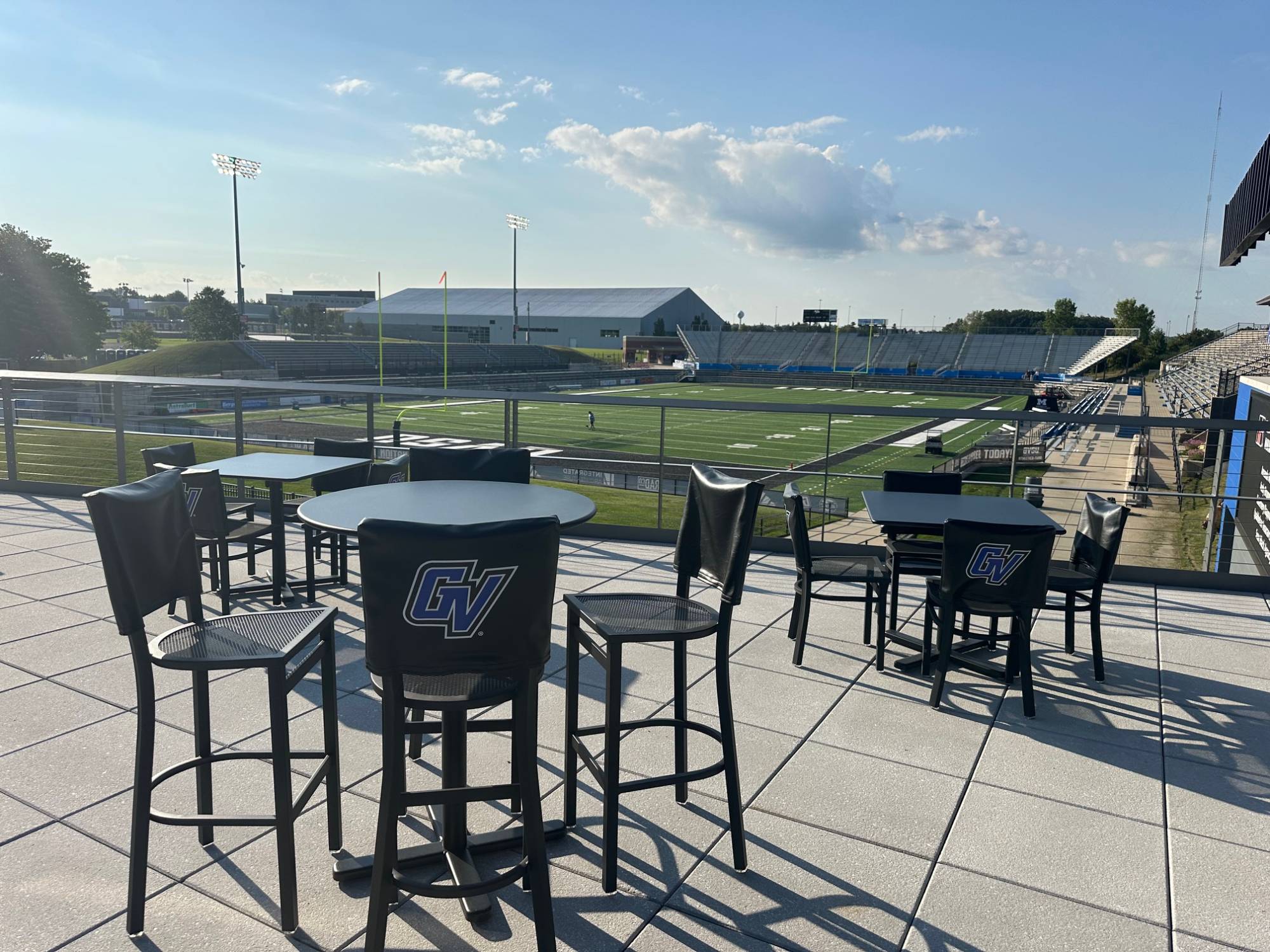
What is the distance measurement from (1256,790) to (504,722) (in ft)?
8.94

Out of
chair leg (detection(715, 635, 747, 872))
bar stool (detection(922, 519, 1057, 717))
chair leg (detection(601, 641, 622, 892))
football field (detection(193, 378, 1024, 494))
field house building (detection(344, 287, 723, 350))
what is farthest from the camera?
field house building (detection(344, 287, 723, 350))

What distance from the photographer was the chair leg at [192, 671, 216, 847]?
8.34ft

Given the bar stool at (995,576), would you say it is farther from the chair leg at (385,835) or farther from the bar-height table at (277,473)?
the bar-height table at (277,473)

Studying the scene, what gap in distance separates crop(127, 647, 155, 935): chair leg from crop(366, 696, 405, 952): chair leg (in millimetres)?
688

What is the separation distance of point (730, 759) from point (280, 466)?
11.9ft

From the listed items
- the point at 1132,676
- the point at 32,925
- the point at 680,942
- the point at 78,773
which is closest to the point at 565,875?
the point at 680,942

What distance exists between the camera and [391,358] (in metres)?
70.6

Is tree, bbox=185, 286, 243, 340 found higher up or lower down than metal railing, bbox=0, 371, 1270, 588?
higher up

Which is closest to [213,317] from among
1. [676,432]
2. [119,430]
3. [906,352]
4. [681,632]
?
[676,432]

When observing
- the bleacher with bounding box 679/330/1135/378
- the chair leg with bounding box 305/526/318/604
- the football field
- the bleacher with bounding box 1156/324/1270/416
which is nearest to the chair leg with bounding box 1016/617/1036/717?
the chair leg with bounding box 305/526/318/604

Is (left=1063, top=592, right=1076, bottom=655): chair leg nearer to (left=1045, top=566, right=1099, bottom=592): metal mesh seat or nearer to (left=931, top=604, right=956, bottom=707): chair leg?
(left=1045, top=566, right=1099, bottom=592): metal mesh seat

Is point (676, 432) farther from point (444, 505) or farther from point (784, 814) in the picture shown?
point (784, 814)

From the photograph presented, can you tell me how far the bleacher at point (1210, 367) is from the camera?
32.5 m

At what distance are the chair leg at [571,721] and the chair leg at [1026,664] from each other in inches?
79.9
